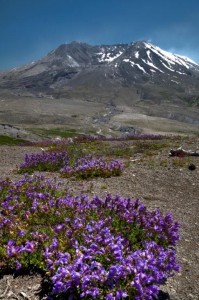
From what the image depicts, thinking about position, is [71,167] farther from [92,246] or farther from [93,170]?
[92,246]

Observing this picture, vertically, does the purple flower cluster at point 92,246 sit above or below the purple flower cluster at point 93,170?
above

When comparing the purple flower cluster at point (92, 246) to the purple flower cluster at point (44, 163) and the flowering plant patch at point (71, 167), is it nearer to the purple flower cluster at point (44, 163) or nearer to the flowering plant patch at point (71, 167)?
the flowering plant patch at point (71, 167)

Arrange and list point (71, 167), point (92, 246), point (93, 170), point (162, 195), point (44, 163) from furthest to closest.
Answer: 1. point (44, 163)
2. point (71, 167)
3. point (93, 170)
4. point (162, 195)
5. point (92, 246)


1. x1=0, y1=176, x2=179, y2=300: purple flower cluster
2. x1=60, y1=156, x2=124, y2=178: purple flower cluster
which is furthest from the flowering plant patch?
x1=0, y1=176, x2=179, y2=300: purple flower cluster

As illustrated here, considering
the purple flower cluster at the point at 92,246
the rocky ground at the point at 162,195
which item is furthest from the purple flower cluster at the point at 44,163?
the purple flower cluster at the point at 92,246

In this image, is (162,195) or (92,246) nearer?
(92,246)

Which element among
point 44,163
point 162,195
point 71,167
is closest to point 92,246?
point 162,195

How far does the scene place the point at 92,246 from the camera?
20.7ft

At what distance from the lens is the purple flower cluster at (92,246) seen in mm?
5562

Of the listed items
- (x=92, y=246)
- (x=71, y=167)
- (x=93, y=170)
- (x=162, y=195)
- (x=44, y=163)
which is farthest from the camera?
(x=44, y=163)

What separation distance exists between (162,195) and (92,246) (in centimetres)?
795

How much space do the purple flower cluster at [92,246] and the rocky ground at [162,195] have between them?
396 millimetres

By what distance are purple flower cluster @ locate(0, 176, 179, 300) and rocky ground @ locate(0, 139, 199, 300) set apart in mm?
396

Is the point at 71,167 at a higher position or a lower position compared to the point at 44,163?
higher
